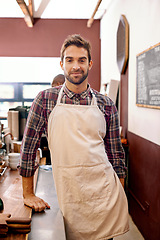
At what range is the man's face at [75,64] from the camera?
5.43 ft

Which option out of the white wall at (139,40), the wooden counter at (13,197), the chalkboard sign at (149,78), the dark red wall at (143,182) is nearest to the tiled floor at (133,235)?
the dark red wall at (143,182)

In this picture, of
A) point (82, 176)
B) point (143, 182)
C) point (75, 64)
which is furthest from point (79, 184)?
point (143, 182)

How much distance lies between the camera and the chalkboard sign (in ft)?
9.25

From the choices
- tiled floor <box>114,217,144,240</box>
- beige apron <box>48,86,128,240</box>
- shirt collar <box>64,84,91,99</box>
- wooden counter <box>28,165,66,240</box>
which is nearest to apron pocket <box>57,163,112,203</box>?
beige apron <box>48,86,128,240</box>

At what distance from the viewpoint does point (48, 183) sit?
2.21 metres

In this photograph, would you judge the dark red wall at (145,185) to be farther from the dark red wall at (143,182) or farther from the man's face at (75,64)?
the man's face at (75,64)

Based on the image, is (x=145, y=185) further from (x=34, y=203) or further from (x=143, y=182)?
(x=34, y=203)

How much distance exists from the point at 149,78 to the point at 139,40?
0.64m

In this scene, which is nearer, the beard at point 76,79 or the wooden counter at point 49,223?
the wooden counter at point 49,223

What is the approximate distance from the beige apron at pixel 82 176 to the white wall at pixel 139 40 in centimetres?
133

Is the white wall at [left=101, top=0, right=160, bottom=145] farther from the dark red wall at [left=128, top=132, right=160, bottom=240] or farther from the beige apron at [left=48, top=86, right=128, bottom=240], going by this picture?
the beige apron at [left=48, top=86, right=128, bottom=240]

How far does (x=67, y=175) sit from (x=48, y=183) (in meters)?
0.68

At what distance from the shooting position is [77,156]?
158cm

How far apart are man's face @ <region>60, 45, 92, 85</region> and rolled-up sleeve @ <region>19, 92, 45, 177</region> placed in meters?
0.21
